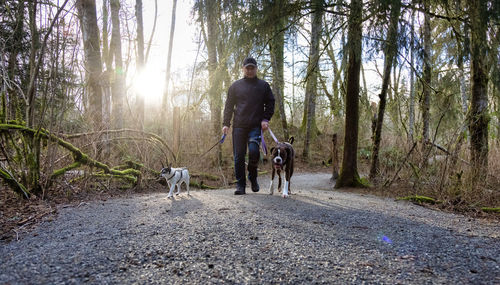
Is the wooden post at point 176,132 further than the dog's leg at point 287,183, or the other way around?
the wooden post at point 176,132

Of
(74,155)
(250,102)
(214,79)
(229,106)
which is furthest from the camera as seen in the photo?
(214,79)

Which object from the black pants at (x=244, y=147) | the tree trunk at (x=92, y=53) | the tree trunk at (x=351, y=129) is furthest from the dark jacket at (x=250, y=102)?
the tree trunk at (x=92, y=53)

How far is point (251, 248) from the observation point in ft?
8.41

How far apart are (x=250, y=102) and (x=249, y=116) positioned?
26 centimetres

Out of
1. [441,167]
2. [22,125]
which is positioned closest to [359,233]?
[441,167]

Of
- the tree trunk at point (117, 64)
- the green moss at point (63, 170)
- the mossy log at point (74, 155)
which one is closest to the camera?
the mossy log at point (74, 155)

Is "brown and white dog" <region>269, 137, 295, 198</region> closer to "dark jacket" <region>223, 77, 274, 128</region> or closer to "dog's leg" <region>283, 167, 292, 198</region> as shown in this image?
"dog's leg" <region>283, 167, 292, 198</region>

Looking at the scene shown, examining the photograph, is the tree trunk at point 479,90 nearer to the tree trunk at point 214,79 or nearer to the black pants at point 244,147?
the black pants at point 244,147

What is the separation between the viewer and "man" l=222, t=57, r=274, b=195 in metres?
5.75

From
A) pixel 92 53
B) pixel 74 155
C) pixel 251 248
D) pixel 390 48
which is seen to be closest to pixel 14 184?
pixel 74 155

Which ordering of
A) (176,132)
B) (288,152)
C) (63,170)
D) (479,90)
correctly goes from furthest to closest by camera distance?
(176,132) < (479,90) < (288,152) < (63,170)

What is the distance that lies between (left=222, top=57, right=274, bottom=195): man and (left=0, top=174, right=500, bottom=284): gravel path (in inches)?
70.2

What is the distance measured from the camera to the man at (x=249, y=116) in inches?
226

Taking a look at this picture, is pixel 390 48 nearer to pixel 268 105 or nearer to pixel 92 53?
pixel 268 105
